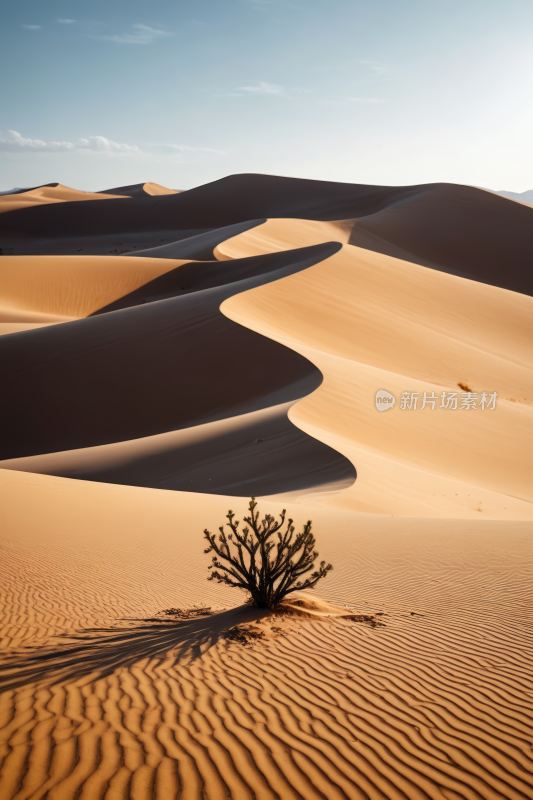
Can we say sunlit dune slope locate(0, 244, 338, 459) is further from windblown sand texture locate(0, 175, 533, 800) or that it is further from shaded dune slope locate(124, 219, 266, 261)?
shaded dune slope locate(124, 219, 266, 261)

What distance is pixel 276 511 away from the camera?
7.99m

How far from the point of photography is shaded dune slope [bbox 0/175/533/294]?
44.4 metres

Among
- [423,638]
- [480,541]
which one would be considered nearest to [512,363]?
[480,541]

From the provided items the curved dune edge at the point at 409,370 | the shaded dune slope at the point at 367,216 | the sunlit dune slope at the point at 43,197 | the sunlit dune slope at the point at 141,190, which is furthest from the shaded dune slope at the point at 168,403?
the sunlit dune slope at the point at 141,190

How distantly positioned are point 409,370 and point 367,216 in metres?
36.8

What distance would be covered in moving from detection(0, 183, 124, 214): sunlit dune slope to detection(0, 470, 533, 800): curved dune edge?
66345 mm

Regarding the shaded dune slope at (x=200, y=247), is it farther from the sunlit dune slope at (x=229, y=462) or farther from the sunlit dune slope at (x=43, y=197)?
the sunlit dune slope at (x=43, y=197)

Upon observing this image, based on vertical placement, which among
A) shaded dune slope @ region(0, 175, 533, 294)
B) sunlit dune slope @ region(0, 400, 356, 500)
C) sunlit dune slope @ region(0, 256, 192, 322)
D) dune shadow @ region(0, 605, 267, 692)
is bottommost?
sunlit dune slope @ region(0, 400, 356, 500)

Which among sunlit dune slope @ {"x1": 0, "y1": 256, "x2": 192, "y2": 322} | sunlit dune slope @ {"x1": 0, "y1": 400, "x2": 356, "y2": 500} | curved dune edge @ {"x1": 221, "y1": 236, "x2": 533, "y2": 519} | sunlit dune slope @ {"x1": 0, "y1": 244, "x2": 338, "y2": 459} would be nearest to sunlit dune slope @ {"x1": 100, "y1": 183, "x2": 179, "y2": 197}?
sunlit dune slope @ {"x1": 0, "y1": 256, "x2": 192, "y2": 322}

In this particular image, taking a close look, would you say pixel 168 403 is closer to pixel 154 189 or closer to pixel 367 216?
pixel 367 216

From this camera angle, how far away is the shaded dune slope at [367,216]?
4441cm

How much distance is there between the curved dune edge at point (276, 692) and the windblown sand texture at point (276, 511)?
16 mm

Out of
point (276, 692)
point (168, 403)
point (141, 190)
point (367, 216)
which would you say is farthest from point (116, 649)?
point (141, 190)

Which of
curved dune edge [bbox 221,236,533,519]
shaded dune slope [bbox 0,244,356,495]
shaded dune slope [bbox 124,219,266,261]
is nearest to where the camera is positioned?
curved dune edge [bbox 221,236,533,519]
